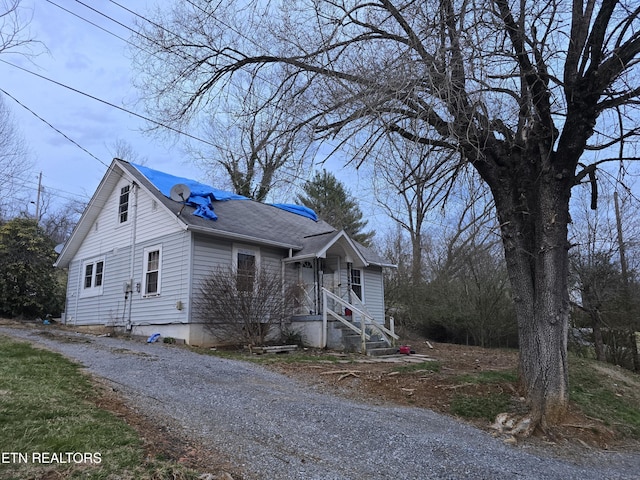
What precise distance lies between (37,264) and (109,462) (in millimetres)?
17918

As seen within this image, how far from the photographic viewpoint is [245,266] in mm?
12883

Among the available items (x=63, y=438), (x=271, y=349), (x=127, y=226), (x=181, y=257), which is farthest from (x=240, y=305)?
(x=63, y=438)

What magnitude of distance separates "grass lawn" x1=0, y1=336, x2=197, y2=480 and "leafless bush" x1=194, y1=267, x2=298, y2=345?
5531 mm

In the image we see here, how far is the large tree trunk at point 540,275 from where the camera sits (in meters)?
5.59

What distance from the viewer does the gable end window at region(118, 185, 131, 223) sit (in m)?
14.6

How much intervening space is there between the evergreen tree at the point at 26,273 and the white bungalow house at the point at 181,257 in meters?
1.45

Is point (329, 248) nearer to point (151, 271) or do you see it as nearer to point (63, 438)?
point (151, 271)

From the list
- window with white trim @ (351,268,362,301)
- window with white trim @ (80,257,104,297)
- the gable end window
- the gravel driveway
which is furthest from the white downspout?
window with white trim @ (351,268,362,301)

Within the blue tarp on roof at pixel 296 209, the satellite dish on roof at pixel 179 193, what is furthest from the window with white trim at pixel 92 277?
the blue tarp on roof at pixel 296 209

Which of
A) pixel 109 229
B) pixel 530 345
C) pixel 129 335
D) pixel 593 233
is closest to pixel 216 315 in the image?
pixel 129 335

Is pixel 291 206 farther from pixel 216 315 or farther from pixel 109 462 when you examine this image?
pixel 109 462

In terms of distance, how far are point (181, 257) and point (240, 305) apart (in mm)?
2314

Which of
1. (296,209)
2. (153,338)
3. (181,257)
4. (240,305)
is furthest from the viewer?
(296,209)

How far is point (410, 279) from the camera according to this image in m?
22.7
